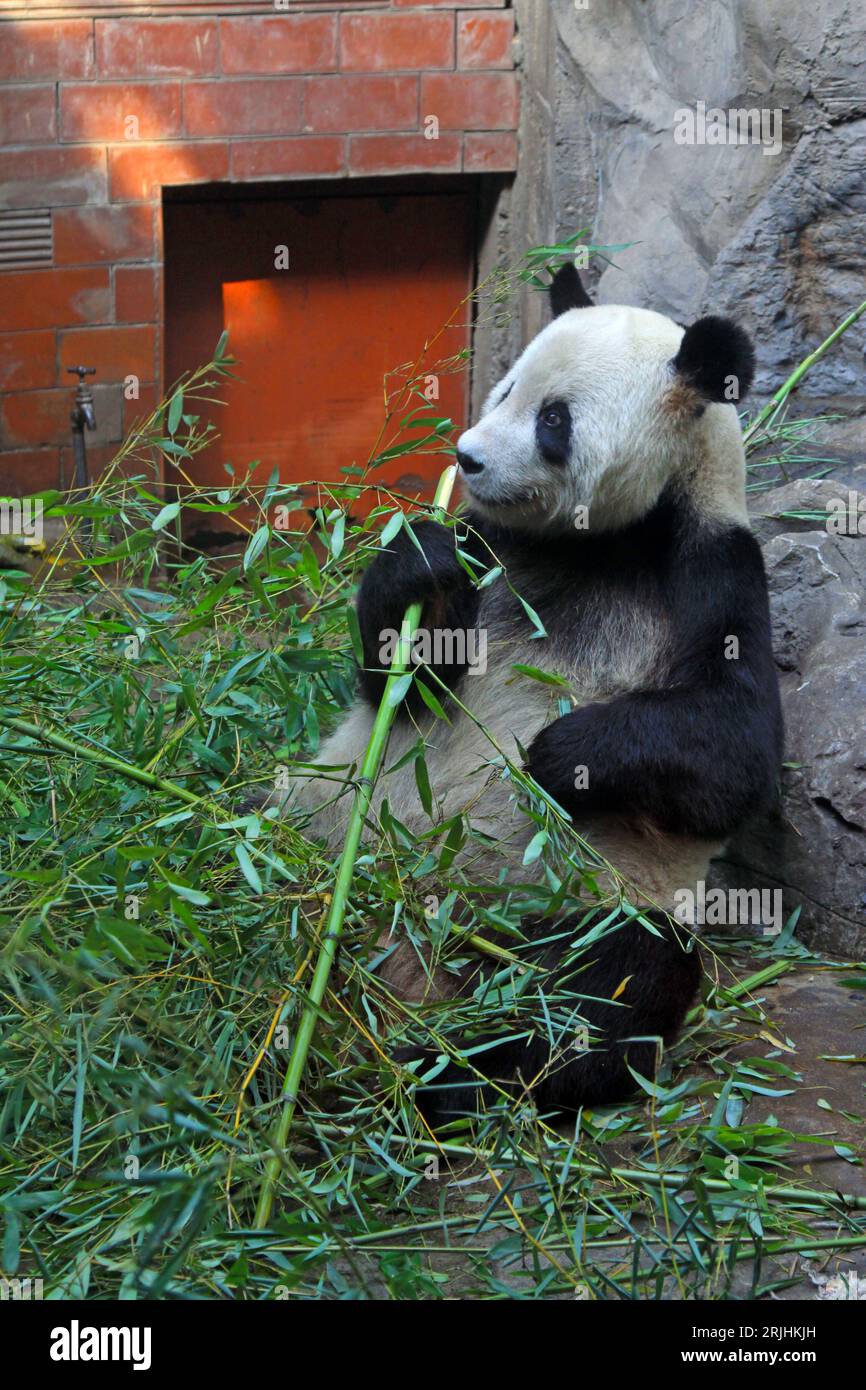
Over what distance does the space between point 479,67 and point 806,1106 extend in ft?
16.3

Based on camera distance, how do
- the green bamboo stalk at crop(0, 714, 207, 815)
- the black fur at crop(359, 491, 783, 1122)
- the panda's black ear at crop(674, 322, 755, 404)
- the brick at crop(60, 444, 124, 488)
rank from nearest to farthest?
the green bamboo stalk at crop(0, 714, 207, 815)
the black fur at crop(359, 491, 783, 1122)
the panda's black ear at crop(674, 322, 755, 404)
the brick at crop(60, 444, 124, 488)

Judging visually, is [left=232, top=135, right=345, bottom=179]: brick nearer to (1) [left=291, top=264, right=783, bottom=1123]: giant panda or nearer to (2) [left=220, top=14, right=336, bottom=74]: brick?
(2) [left=220, top=14, right=336, bottom=74]: brick

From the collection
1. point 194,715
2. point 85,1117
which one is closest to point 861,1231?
point 85,1117

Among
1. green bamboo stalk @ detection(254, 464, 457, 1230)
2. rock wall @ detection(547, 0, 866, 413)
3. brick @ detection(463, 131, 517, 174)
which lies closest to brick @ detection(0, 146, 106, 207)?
brick @ detection(463, 131, 517, 174)

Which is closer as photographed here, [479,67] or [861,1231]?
[861,1231]

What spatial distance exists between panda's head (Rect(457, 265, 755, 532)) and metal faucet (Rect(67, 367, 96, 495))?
3.42 m

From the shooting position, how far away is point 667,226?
5387mm

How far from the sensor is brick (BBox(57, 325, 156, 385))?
6504 millimetres

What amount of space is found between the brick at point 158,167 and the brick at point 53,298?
1.27 feet

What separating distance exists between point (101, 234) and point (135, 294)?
30 centimetres

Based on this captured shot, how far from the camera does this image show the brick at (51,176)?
633cm

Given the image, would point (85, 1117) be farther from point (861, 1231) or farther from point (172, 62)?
point (172, 62)
